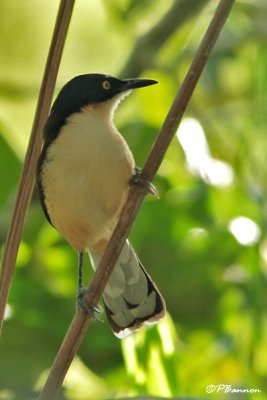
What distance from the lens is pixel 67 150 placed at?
238 cm

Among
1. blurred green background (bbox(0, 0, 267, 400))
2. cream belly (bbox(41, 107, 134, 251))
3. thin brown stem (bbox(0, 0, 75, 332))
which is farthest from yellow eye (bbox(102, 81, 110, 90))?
thin brown stem (bbox(0, 0, 75, 332))

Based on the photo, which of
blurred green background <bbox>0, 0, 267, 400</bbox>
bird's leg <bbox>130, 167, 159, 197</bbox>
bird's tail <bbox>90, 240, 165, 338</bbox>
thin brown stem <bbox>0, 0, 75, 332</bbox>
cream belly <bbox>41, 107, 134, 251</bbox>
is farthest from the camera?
blurred green background <bbox>0, 0, 267, 400</bbox>

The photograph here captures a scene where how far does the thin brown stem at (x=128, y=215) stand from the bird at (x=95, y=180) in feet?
1.81

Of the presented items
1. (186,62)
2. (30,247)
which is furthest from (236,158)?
(30,247)

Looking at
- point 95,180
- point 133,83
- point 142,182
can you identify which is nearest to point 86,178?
point 95,180

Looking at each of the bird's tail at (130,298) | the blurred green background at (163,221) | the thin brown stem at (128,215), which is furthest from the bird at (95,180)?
the thin brown stem at (128,215)

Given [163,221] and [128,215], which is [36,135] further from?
[163,221]

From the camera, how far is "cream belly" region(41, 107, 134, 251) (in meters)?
2.30

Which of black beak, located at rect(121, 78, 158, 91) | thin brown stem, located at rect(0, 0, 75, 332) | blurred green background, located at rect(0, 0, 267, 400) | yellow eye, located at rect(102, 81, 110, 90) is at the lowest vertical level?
blurred green background, located at rect(0, 0, 267, 400)

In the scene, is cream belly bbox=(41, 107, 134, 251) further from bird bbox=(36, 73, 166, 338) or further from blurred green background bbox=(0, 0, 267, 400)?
blurred green background bbox=(0, 0, 267, 400)

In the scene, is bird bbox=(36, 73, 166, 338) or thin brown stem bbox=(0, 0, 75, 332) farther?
bird bbox=(36, 73, 166, 338)

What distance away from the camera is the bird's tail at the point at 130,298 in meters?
2.43

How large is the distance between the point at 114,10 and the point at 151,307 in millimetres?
1151

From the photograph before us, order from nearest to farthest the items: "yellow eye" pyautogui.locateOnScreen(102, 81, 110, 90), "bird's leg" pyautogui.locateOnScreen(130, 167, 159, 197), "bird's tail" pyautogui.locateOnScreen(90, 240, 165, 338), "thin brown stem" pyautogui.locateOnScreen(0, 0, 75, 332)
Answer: "thin brown stem" pyautogui.locateOnScreen(0, 0, 75, 332), "bird's leg" pyautogui.locateOnScreen(130, 167, 159, 197), "bird's tail" pyautogui.locateOnScreen(90, 240, 165, 338), "yellow eye" pyautogui.locateOnScreen(102, 81, 110, 90)
